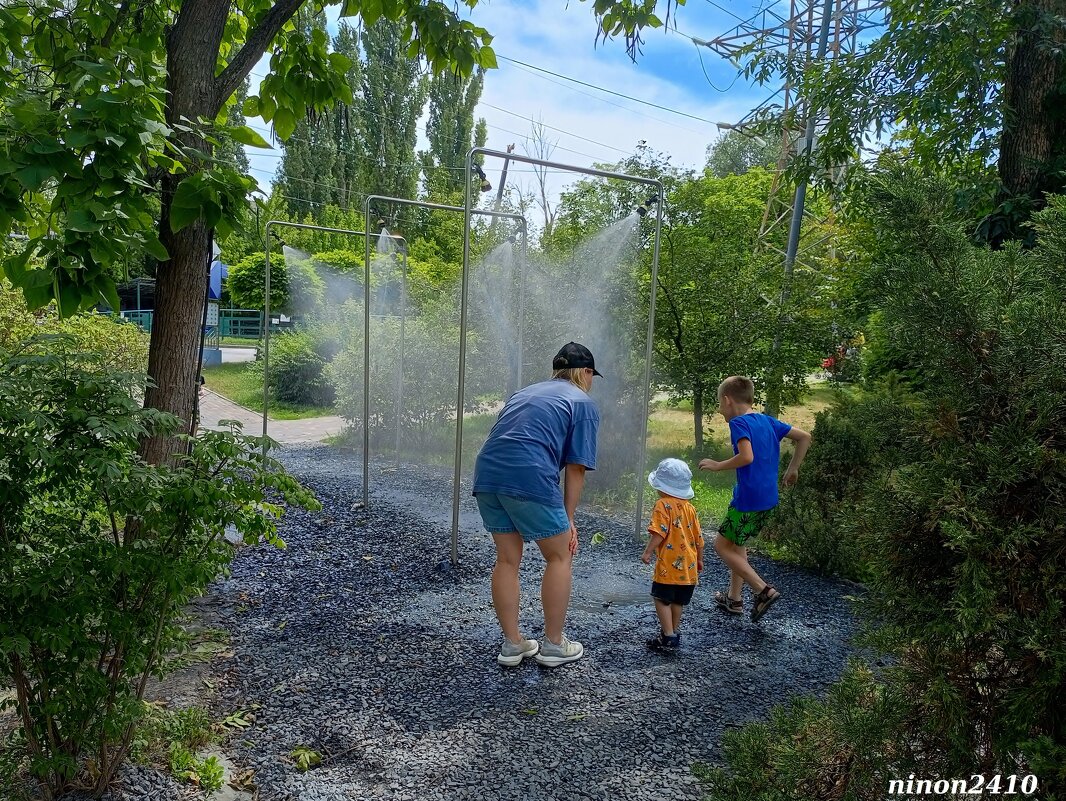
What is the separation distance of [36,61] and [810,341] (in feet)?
27.4

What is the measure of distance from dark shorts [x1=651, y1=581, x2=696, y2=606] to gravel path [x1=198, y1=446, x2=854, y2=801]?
0.28 m

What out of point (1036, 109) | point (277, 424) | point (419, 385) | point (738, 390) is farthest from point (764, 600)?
point (277, 424)

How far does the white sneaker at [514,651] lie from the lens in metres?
3.56

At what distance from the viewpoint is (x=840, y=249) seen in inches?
534

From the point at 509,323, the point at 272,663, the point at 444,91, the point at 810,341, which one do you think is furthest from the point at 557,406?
the point at 444,91

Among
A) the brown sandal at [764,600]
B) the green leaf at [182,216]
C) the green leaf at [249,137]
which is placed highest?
the green leaf at [249,137]

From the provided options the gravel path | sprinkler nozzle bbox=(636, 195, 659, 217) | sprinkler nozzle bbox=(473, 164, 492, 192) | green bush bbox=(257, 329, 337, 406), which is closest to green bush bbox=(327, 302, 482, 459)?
sprinkler nozzle bbox=(473, 164, 492, 192)

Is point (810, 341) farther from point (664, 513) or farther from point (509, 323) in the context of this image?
point (664, 513)

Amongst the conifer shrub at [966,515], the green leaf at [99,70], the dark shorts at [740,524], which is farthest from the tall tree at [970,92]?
the green leaf at [99,70]

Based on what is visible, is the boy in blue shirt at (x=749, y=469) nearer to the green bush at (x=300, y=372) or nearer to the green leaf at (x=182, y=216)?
the green leaf at (x=182, y=216)

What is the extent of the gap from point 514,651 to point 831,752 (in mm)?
2049

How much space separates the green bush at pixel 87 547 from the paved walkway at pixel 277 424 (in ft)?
29.9

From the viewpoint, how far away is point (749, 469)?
4.03 m

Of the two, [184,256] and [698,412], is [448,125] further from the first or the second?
[184,256]
